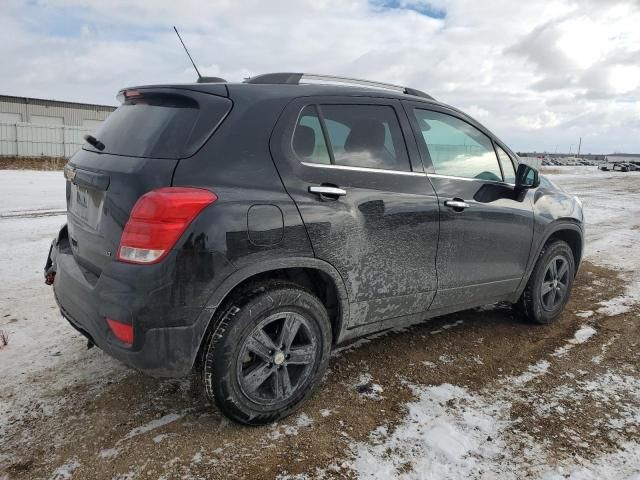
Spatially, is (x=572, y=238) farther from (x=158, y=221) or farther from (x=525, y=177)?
(x=158, y=221)

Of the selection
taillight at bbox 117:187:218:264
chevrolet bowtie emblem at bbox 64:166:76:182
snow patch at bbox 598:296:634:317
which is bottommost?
snow patch at bbox 598:296:634:317

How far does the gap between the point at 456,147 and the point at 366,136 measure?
0.85 m

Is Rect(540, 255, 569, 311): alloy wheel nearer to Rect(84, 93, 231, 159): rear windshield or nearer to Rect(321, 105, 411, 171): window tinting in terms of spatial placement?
Rect(321, 105, 411, 171): window tinting

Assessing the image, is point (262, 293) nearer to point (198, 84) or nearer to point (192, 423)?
point (192, 423)

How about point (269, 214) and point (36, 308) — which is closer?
point (269, 214)

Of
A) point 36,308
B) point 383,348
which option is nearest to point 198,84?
point 383,348

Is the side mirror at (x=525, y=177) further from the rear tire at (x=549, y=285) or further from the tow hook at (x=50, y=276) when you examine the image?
the tow hook at (x=50, y=276)

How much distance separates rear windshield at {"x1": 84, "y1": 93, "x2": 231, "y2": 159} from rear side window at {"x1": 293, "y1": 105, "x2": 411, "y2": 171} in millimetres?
480

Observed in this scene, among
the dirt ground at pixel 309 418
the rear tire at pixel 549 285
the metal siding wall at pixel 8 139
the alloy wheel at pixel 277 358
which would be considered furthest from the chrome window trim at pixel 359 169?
the metal siding wall at pixel 8 139

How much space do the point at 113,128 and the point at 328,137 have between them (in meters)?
1.24

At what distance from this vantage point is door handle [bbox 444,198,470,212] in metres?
3.26

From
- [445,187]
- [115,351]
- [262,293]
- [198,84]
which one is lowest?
[115,351]

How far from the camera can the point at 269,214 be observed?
2.46 meters

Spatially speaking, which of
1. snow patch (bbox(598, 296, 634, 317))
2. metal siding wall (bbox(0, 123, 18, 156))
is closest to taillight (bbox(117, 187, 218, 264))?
snow patch (bbox(598, 296, 634, 317))
